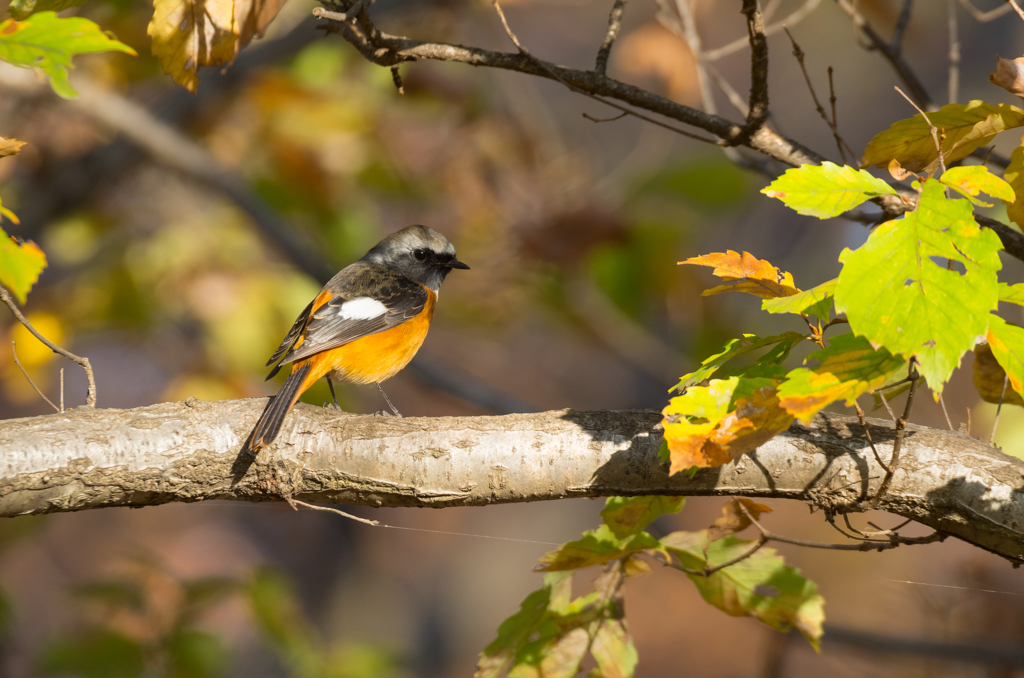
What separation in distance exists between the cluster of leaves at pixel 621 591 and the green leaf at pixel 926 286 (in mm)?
890

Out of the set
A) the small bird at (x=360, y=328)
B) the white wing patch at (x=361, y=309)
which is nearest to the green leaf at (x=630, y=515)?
the small bird at (x=360, y=328)

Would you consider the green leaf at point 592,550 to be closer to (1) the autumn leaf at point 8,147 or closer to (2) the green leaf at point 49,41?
(2) the green leaf at point 49,41

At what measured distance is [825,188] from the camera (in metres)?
1.31

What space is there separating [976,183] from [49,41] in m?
1.80

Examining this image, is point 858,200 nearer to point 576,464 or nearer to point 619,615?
point 576,464

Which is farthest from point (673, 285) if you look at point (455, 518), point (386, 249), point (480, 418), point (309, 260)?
point (455, 518)

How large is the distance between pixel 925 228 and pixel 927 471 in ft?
3.24

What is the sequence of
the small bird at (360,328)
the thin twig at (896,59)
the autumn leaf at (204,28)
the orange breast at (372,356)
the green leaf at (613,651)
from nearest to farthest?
the autumn leaf at (204,28) → the green leaf at (613,651) → the thin twig at (896,59) → the small bird at (360,328) → the orange breast at (372,356)

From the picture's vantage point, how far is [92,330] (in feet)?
18.4

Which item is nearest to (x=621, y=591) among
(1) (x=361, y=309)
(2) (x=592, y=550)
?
(2) (x=592, y=550)

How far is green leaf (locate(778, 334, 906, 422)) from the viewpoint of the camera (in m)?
1.27

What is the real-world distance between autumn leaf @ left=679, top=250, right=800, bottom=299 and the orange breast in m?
2.15

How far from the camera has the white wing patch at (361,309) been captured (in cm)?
340

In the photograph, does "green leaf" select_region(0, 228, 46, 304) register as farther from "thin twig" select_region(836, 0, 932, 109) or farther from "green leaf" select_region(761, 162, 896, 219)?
"thin twig" select_region(836, 0, 932, 109)
